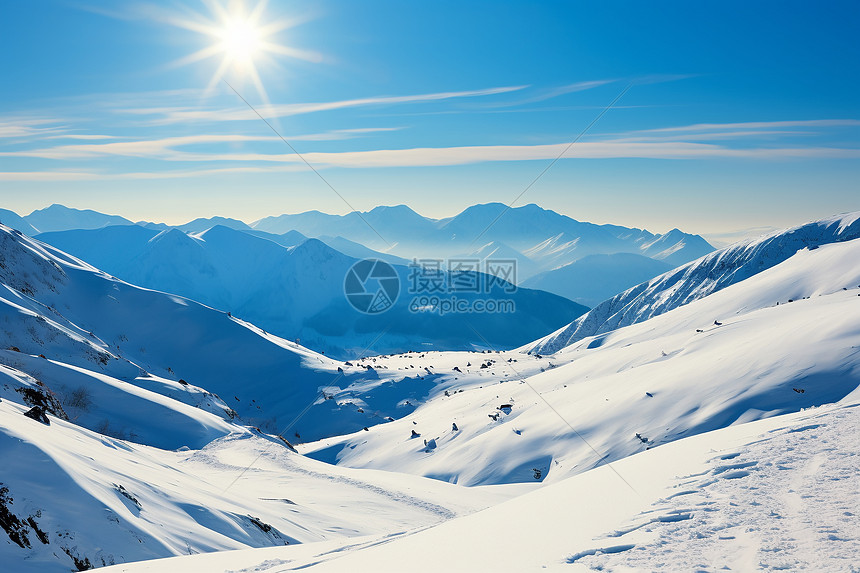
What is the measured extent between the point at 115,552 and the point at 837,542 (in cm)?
983

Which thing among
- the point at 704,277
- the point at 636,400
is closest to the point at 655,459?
the point at 636,400

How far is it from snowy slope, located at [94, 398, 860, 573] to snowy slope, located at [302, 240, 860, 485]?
10237 mm

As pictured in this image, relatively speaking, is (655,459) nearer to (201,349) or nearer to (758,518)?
(758,518)

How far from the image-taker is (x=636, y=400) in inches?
911

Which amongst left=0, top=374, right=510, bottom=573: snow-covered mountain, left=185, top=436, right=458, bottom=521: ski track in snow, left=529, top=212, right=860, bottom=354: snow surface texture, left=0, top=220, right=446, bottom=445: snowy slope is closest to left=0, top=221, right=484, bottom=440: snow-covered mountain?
left=0, top=220, right=446, bottom=445: snowy slope

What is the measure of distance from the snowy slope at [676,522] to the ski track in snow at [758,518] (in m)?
0.01

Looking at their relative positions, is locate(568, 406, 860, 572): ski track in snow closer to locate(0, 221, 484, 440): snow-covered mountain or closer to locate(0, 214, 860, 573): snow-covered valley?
locate(0, 214, 860, 573): snow-covered valley

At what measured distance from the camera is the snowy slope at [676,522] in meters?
4.62

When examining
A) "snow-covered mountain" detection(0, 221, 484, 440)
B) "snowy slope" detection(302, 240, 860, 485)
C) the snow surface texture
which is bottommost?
"snowy slope" detection(302, 240, 860, 485)

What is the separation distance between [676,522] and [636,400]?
63.3 feet

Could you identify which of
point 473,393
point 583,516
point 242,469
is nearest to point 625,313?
point 473,393

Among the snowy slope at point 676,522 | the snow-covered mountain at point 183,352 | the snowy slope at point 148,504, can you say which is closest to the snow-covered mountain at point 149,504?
the snowy slope at point 148,504

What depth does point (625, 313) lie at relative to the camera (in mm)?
172500

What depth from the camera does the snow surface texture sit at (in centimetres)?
14712
